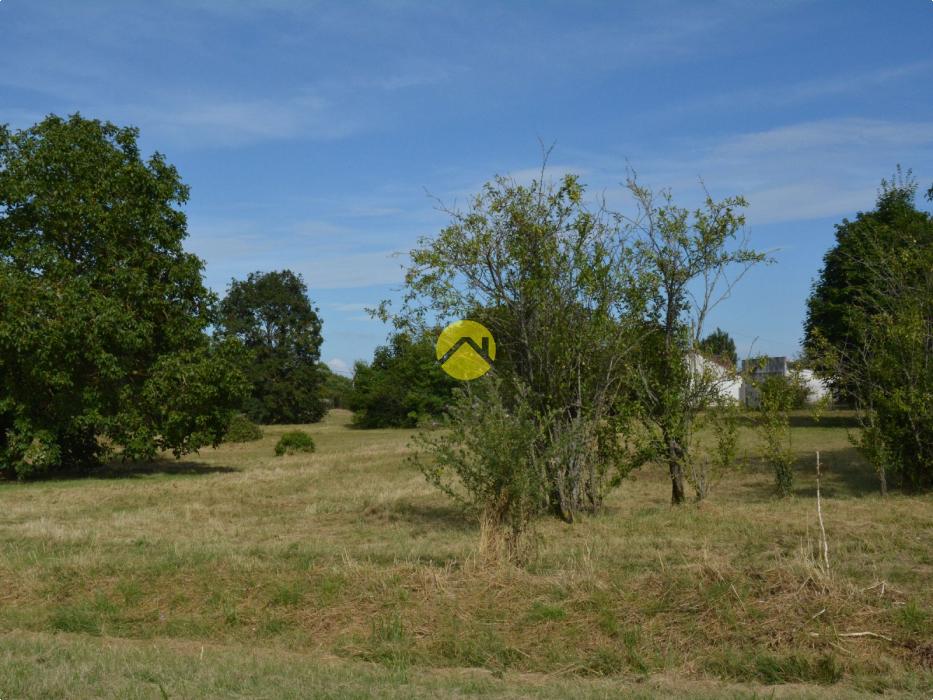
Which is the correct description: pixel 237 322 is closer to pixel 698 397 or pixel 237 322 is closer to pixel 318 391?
pixel 318 391

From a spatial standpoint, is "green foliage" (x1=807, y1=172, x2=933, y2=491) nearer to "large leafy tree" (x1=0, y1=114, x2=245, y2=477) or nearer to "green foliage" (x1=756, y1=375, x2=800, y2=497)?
"green foliage" (x1=756, y1=375, x2=800, y2=497)

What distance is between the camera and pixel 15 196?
2197 cm

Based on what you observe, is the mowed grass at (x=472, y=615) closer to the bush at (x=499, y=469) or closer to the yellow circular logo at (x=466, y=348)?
the bush at (x=499, y=469)

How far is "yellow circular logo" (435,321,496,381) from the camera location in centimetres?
1303

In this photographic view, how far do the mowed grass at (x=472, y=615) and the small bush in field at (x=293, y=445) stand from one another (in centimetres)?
2201

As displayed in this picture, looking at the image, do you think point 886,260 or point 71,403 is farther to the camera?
point 71,403

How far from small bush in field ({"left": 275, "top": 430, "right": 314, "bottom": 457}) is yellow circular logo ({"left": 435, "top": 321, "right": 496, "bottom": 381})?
2179 cm

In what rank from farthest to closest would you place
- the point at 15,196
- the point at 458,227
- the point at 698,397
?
the point at 15,196 < the point at 698,397 < the point at 458,227

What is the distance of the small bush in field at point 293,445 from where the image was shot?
33719 millimetres

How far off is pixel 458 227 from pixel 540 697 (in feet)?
29.0

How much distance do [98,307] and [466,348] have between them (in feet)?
40.5

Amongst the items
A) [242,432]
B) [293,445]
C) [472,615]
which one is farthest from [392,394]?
[472,615]

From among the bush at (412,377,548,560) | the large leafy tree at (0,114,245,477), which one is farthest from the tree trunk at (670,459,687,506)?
the large leafy tree at (0,114,245,477)

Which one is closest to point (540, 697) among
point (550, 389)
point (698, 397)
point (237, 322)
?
point (550, 389)
